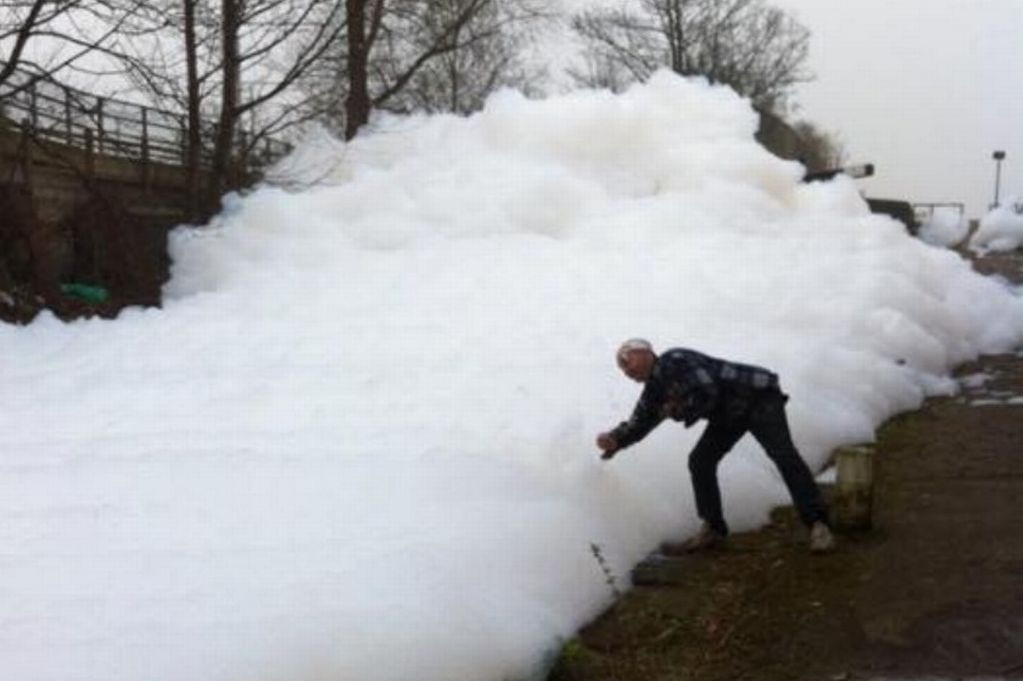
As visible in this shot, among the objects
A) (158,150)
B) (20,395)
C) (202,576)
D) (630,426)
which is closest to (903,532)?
(630,426)

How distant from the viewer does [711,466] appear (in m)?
6.99

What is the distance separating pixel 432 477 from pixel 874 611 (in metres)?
2.43

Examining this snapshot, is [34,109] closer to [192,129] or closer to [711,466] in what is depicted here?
[192,129]

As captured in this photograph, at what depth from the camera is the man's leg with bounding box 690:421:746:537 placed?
22.6 ft

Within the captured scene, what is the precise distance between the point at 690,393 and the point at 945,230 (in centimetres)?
2752

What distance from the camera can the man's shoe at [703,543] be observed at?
7.01 metres

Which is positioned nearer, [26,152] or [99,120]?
[26,152]

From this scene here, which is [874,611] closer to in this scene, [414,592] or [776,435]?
[776,435]

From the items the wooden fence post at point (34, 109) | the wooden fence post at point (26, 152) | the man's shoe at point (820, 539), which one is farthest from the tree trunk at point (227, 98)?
the man's shoe at point (820, 539)

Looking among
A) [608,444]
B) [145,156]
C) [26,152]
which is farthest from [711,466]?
[145,156]

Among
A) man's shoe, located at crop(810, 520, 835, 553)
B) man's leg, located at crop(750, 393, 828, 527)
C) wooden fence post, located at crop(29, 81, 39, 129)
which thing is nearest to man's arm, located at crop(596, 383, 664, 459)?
man's leg, located at crop(750, 393, 828, 527)

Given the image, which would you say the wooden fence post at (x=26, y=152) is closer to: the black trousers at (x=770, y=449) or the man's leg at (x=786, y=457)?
the black trousers at (x=770, y=449)

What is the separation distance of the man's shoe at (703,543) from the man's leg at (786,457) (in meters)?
0.54

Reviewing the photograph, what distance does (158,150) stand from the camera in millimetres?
16906
